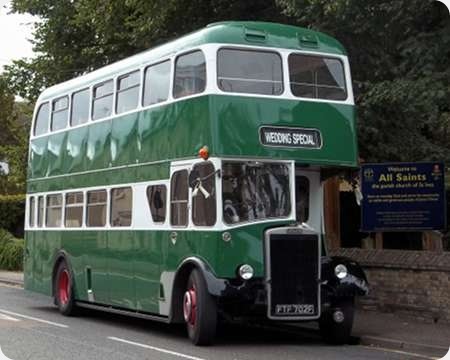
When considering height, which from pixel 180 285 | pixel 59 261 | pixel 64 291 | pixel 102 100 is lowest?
pixel 64 291

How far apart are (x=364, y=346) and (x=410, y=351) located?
91 cm

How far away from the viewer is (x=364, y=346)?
11.9 metres

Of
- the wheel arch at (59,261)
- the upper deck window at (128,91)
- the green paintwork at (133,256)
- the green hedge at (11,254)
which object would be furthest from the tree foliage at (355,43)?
the green hedge at (11,254)

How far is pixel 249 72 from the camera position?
11.9 m

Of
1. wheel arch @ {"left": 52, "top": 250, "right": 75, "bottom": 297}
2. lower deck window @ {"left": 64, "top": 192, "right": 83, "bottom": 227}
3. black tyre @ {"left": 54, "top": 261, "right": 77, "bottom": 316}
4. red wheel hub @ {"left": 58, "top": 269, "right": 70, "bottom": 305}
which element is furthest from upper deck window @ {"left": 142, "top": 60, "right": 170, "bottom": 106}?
red wheel hub @ {"left": 58, "top": 269, "right": 70, "bottom": 305}

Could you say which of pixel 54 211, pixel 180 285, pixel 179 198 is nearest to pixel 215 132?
pixel 179 198

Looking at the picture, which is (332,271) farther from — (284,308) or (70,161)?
(70,161)

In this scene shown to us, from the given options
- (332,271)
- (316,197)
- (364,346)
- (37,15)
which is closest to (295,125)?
(316,197)

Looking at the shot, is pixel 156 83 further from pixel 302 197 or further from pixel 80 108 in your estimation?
pixel 80 108

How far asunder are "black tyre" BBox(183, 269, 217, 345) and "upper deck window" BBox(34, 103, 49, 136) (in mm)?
7204

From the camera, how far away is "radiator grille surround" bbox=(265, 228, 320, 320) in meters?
11.3

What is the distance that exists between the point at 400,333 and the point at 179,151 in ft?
14.2

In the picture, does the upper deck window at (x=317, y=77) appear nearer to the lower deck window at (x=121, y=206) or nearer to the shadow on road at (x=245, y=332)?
the lower deck window at (x=121, y=206)

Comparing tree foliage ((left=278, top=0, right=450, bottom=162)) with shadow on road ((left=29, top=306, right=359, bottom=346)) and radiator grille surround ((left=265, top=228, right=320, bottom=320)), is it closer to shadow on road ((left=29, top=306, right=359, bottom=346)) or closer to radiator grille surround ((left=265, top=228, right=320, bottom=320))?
radiator grille surround ((left=265, top=228, right=320, bottom=320))
